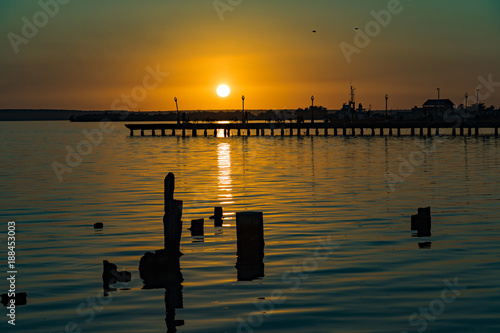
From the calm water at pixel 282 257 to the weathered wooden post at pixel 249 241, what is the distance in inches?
13.2

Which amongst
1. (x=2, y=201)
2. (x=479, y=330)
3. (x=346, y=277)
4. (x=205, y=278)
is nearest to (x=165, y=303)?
(x=205, y=278)

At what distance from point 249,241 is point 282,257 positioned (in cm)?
162

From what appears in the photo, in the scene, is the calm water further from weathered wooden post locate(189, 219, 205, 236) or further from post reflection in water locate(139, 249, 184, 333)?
weathered wooden post locate(189, 219, 205, 236)

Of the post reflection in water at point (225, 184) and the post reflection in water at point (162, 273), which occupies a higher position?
the post reflection in water at point (225, 184)

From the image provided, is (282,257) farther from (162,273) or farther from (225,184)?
(225,184)

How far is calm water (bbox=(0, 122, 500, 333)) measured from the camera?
14484mm

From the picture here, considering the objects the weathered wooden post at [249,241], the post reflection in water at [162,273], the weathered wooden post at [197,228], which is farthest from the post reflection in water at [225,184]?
the post reflection in water at [162,273]

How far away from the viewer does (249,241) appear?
19.0 metres

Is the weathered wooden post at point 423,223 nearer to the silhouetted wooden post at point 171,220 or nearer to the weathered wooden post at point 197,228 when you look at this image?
the weathered wooden post at point 197,228

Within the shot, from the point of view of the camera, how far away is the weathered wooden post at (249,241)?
18.7 metres

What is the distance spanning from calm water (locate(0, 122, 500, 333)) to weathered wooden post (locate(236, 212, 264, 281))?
33 cm

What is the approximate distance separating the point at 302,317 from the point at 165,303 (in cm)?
292

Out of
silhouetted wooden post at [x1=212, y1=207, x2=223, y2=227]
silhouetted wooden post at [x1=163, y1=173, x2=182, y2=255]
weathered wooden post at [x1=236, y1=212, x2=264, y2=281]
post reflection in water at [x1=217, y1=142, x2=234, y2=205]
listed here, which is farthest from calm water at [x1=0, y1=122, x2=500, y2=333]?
silhouetted wooden post at [x1=212, y1=207, x2=223, y2=227]

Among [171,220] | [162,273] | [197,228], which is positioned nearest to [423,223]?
[197,228]
